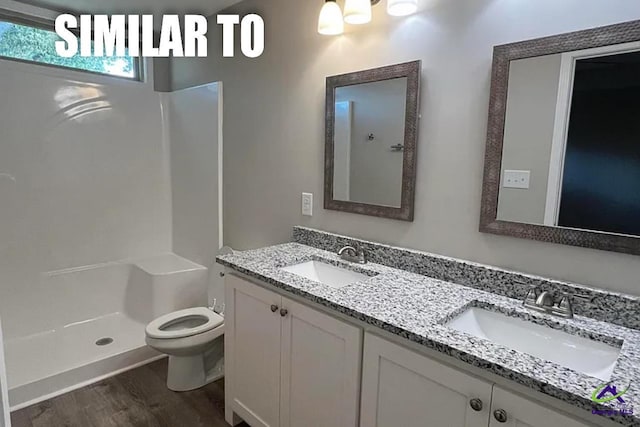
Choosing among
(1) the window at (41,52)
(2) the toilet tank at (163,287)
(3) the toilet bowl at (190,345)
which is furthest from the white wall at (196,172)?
(1) the window at (41,52)

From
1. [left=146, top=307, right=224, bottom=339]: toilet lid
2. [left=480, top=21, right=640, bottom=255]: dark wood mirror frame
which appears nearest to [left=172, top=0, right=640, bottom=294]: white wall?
[left=480, top=21, right=640, bottom=255]: dark wood mirror frame

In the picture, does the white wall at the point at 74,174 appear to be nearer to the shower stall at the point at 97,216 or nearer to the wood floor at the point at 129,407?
the shower stall at the point at 97,216

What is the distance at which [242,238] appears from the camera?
2.54 m

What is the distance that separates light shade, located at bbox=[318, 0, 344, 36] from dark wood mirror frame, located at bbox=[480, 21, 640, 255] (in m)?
0.72

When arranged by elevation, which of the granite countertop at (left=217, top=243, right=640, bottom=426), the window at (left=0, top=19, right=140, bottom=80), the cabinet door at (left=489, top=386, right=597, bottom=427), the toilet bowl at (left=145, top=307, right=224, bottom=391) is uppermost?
the window at (left=0, top=19, right=140, bottom=80)

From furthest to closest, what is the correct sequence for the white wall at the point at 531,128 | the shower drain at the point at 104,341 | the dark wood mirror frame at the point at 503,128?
the shower drain at the point at 104,341
the white wall at the point at 531,128
the dark wood mirror frame at the point at 503,128

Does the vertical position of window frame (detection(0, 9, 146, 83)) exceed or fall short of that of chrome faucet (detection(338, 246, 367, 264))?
it exceeds it

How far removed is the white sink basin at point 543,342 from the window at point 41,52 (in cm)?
307

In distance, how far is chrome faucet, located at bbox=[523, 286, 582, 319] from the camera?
3.87ft

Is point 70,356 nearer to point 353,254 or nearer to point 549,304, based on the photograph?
point 353,254

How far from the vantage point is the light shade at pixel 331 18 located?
1.69 metres

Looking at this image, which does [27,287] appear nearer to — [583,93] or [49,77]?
[49,77]

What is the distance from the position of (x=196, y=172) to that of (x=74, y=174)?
2.87 feet

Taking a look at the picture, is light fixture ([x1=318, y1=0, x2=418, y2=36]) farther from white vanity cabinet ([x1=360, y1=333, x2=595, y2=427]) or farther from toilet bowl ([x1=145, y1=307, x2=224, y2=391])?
toilet bowl ([x1=145, y1=307, x2=224, y2=391])
